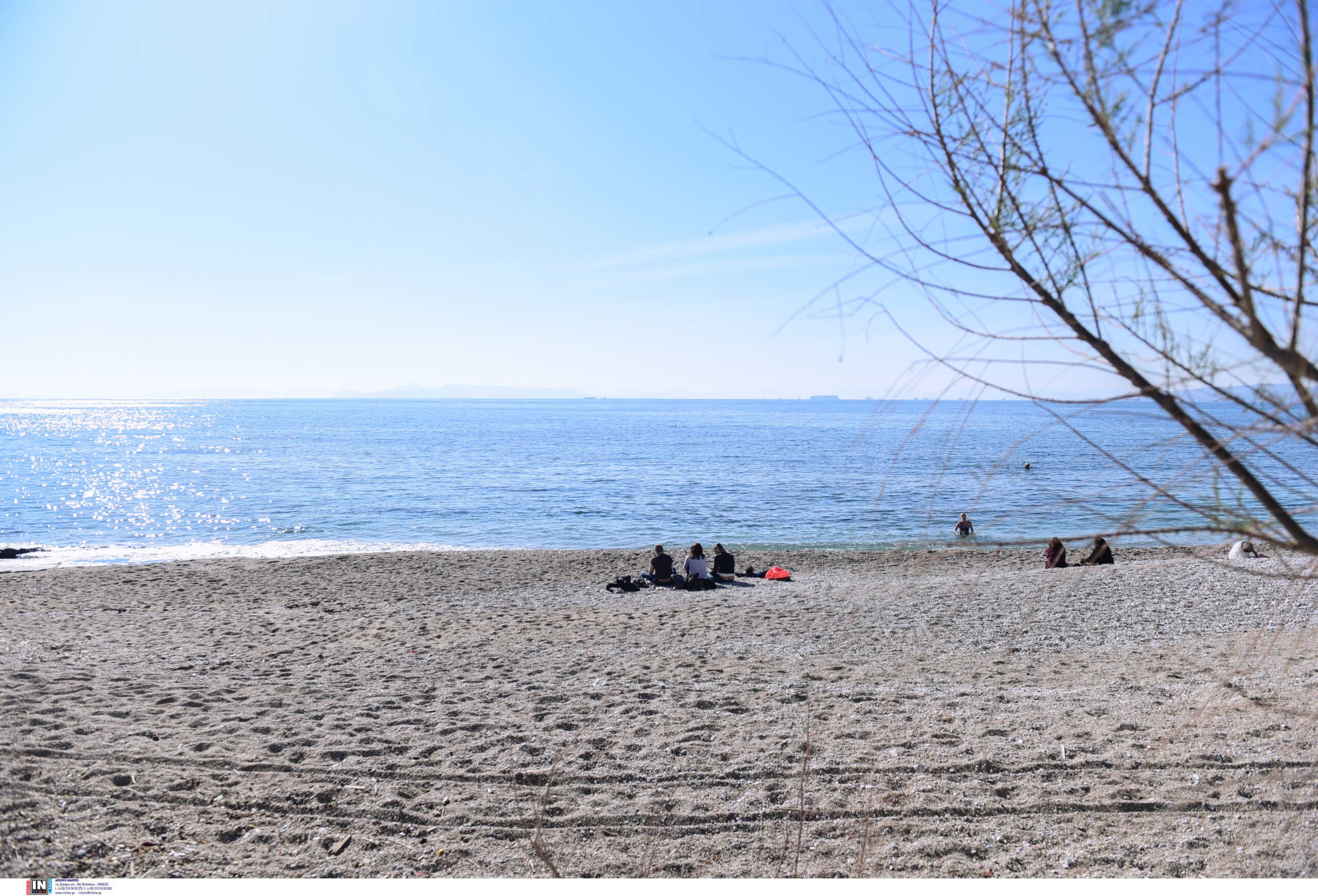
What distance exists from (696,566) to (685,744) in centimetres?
946

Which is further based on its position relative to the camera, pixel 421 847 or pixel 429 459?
pixel 429 459

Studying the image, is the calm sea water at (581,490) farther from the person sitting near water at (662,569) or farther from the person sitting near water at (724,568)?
the person sitting near water at (662,569)

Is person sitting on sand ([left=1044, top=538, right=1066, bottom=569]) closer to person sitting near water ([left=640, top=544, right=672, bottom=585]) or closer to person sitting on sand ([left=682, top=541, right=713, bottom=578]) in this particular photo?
person sitting on sand ([left=682, top=541, right=713, bottom=578])

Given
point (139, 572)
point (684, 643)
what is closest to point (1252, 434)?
point (684, 643)

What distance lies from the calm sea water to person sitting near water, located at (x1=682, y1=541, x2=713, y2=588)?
449cm

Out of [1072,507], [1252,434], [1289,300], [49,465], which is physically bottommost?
[49,465]

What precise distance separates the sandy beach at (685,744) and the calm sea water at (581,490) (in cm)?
49

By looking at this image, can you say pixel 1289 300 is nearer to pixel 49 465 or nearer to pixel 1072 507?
pixel 1072 507

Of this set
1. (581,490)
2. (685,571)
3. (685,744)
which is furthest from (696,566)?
(581,490)

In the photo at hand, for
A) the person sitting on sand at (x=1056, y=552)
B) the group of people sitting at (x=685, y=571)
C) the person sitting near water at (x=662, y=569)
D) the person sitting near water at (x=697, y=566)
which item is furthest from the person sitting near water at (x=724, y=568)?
the person sitting on sand at (x=1056, y=552)

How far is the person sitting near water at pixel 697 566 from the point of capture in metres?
15.1

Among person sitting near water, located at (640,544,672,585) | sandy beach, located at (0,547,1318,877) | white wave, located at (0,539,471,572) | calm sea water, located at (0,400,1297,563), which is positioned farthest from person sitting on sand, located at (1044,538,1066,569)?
white wave, located at (0,539,471,572)

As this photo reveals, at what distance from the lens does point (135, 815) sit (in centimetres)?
451

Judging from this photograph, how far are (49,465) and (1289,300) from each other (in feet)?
228
